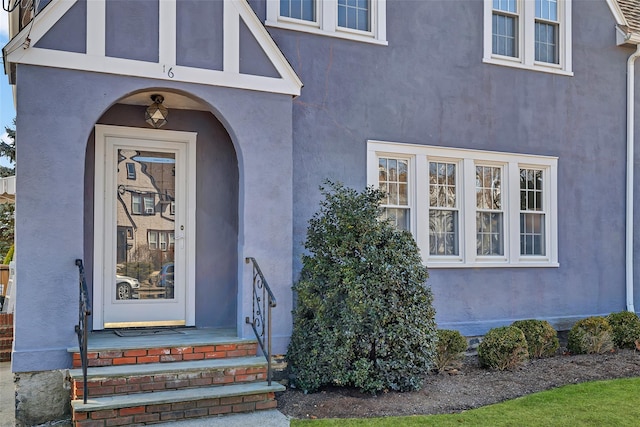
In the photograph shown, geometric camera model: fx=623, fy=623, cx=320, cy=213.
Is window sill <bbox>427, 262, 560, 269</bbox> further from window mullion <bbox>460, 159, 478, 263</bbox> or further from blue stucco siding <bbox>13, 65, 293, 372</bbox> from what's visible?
blue stucco siding <bbox>13, 65, 293, 372</bbox>

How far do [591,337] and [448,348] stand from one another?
8.52ft

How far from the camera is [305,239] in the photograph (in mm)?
8203

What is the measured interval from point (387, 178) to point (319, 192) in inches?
46.1

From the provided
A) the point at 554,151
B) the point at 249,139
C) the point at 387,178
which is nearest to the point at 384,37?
the point at 387,178

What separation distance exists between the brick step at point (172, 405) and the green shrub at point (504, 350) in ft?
10.3

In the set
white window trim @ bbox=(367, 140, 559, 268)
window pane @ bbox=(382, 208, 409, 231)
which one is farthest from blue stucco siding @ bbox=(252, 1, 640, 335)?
window pane @ bbox=(382, 208, 409, 231)

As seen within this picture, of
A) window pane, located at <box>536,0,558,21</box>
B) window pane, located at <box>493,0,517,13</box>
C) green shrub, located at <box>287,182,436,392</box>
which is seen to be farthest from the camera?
window pane, located at <box>536,0,558,21</box>

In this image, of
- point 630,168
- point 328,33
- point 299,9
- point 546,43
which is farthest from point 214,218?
A: point 630,168

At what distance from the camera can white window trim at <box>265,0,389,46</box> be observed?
8.23 meters

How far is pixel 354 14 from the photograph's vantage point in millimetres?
8867

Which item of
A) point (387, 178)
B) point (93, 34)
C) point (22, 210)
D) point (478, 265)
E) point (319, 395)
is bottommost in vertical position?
point (319, 395)

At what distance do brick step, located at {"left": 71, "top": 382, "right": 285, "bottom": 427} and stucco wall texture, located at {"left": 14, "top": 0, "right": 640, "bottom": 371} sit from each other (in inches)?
30.7

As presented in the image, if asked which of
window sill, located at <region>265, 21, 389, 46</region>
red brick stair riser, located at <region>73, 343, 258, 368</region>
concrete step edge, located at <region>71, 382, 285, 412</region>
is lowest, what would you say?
concrete step edge, located at <region>71, 382, 285, 412</region>

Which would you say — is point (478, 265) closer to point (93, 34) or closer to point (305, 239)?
point (305, 239)
